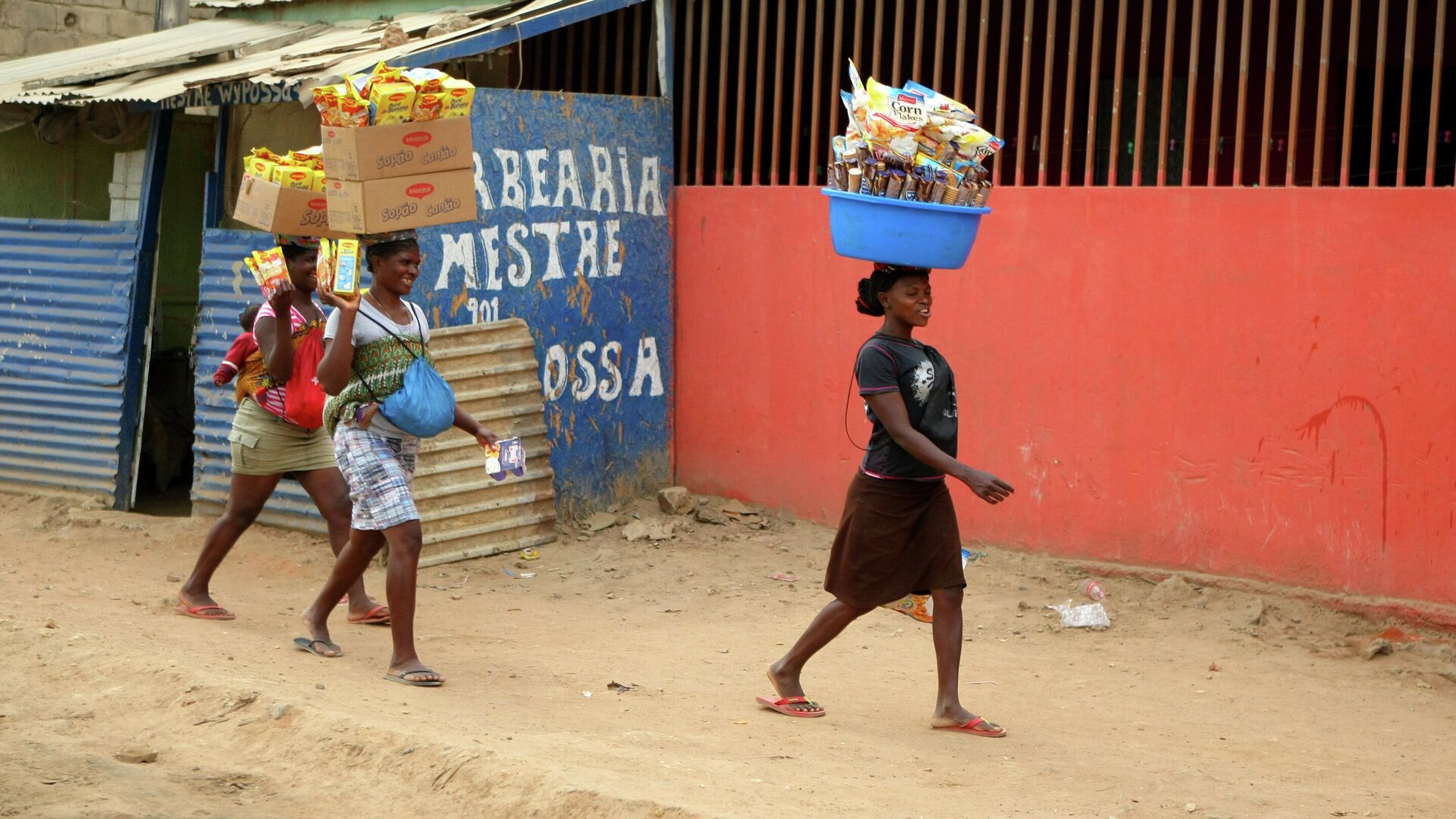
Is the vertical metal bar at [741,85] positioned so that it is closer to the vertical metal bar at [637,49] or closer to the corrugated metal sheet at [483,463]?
the vertical metal bar at [637,49]

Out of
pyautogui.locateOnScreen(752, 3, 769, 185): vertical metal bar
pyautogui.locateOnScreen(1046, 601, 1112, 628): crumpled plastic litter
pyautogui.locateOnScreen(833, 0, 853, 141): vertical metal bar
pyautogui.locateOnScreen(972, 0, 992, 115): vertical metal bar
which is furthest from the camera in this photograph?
pyautogui.locateOnScreen(752, 3, 769, 185): vertical metal bar

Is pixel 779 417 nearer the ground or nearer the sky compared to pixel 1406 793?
nearer the sky

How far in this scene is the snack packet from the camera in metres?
5.52

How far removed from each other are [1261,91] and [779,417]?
3498mm

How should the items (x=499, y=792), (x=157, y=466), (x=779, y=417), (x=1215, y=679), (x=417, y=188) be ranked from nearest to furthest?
(x=499, y=792), (x=417, y=188), (x=1215, y=679), (x=779, y=417), (x=157, y=466)

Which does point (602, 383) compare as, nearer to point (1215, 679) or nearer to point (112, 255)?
point (112, 255)

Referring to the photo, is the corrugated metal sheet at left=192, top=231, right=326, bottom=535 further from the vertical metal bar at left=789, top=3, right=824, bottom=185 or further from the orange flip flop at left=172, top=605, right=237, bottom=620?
the vertical metal bar at left=789, top=3, right=824, bottom=185

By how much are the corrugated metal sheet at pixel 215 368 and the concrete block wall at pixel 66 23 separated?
174 inches

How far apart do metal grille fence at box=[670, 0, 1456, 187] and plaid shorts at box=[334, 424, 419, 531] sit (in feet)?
12.1

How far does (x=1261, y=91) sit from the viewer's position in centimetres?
895

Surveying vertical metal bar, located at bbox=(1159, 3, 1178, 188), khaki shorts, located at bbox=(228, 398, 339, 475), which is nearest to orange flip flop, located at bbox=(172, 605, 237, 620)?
khaki shorts, located at bbox=(228, 398, 339, 475)

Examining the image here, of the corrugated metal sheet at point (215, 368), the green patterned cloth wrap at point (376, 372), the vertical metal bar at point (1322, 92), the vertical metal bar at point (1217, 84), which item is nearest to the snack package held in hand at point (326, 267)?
the green patterned cloth wrap at point (376, 372)

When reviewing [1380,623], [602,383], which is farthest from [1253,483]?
[602,383]

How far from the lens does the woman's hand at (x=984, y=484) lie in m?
4.61
